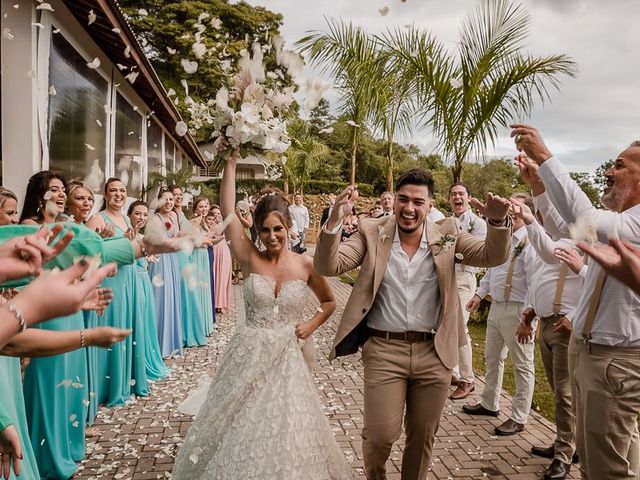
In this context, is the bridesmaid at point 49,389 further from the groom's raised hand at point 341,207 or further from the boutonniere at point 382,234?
the boutonniere at point 382,234

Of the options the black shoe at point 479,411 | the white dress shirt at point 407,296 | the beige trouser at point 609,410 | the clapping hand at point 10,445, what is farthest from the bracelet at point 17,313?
the black shoe at point 479,411

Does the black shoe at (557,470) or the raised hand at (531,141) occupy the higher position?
the raised hand at (531,141)

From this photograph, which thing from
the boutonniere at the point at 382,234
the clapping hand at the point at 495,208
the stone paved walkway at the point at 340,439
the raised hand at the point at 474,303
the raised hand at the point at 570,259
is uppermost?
the clapping hand at the point at 495,208

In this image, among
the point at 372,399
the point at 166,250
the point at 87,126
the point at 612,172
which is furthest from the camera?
the point at 87,126

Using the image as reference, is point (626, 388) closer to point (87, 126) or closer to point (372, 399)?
point (372, 399)

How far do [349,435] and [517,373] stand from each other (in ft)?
5.98

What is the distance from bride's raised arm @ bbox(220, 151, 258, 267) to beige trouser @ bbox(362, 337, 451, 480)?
4.30 ft

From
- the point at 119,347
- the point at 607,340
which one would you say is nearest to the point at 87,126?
the point at 119,347

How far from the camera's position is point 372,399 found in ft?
11.8

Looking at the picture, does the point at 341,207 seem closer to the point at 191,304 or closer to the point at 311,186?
the point at 191,304

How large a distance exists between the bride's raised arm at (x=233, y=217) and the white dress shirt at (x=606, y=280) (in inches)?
85.3

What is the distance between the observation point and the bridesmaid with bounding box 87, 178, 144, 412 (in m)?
5.52

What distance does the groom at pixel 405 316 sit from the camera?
11.7ft

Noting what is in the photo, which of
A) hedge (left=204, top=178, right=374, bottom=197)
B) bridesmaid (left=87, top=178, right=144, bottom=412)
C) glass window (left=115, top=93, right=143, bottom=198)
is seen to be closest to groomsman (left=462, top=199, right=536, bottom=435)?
bridesmaid (left=87, top=178, right=144, bottom=412)
